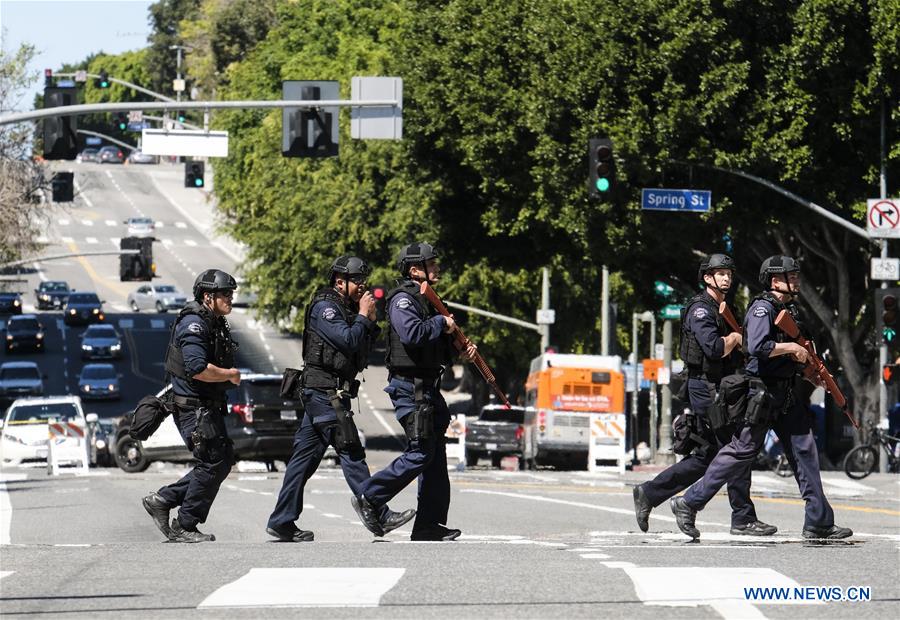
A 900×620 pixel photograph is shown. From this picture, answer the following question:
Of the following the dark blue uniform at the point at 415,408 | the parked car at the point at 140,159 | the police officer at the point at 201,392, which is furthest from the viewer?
the parked car at the point at 140,159

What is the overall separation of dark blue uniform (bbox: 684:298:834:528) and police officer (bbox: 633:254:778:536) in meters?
0.20

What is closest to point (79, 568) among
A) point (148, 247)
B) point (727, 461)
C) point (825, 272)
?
point (727, 461)

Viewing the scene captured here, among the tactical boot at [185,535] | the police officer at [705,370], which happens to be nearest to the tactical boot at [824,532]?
the police officer at [705,370]

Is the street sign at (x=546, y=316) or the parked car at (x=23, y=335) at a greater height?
the street sign at (x=546, y=316)

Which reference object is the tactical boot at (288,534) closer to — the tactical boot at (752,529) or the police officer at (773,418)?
the police officer at (773,418)

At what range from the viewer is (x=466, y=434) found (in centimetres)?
4594

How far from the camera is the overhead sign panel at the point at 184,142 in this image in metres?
32.7

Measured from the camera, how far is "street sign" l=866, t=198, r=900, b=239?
32906mm

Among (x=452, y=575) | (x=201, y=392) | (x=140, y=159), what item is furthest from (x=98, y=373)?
(x=140, y=159)

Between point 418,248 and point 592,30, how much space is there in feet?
79.9

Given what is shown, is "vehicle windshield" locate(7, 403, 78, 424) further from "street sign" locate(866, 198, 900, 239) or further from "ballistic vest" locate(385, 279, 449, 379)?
"ballistic vest" locate(385, 279, 449, 379)

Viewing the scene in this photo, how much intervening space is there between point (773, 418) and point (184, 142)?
2031 centimetres

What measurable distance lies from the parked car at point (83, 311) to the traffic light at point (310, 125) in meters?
62.5

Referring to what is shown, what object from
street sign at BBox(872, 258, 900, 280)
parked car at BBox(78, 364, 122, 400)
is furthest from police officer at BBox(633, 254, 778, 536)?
parked car at BBox(78, 364, 122, 400)
